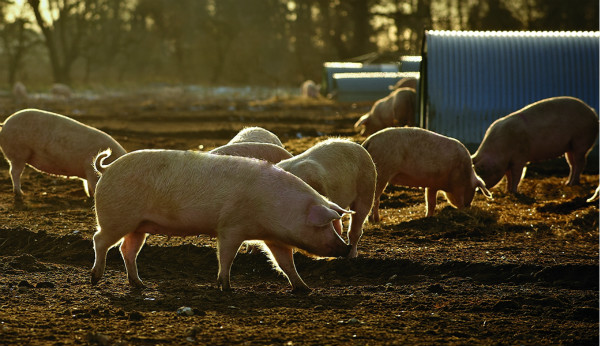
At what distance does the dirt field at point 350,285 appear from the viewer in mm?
4742

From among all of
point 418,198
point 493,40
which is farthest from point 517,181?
point 493,40

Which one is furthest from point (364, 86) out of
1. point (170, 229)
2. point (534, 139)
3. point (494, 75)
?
point (170, 229)

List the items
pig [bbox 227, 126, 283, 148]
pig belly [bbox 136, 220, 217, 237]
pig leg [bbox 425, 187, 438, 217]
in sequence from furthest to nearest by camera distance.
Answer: pig leg [bbox 425, 187, 438, 217] → pig [bbox 227, 126, 283, 148] → pig belly [bbox 136, 220, 217, 237]

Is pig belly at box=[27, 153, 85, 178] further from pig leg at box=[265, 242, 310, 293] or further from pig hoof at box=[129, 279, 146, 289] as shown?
pig leg at box=[265, 242, 310, 293]

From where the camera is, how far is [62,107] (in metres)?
26.8

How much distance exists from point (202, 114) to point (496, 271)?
62.2ft

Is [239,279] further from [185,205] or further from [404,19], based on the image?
[404,19]

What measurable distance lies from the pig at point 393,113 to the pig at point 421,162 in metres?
8.20

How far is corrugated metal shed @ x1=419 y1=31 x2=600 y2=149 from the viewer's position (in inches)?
567

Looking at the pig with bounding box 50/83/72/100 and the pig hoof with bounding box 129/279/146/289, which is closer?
the pig hoof with bounding box 129/279/146/289

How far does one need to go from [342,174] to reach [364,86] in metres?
23.0

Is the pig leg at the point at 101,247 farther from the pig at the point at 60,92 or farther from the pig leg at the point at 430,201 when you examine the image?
the pig at the point at 60,92

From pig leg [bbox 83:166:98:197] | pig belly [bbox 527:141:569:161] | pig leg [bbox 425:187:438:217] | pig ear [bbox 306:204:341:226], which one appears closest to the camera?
pig ear [bbox 306:204:341:226]

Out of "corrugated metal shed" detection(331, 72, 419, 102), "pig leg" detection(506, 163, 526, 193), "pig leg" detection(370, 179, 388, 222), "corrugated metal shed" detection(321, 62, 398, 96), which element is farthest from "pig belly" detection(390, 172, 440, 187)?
"corrugated metal shed" detection(321, 62, 398, 96)
